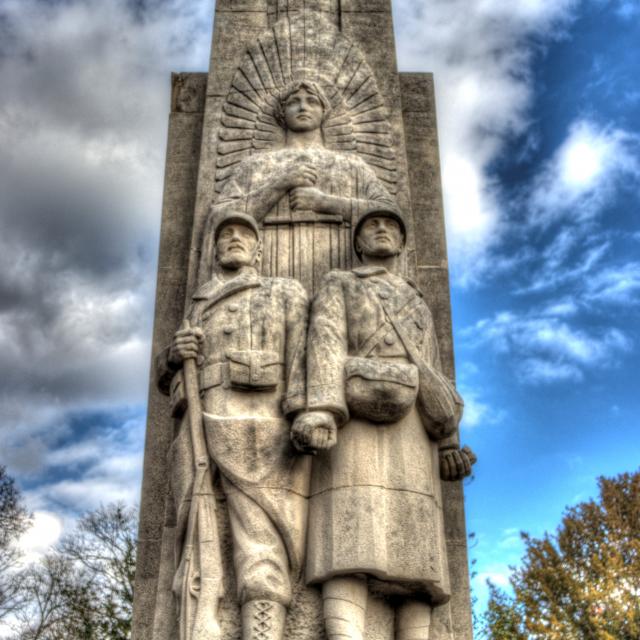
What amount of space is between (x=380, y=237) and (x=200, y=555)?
2.98 metres

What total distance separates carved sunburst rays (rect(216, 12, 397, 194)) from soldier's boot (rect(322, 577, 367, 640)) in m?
4.08

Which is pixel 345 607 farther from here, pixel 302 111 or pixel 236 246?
pixel 302 111

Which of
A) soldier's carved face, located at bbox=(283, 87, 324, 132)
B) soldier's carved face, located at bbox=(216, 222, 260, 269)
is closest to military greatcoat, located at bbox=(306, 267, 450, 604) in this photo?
soldier's carved face, located at bbox=(216, 222, 260, 269)

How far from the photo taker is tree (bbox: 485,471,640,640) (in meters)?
20.5

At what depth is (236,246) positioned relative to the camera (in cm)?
750

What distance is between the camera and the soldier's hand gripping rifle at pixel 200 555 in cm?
602

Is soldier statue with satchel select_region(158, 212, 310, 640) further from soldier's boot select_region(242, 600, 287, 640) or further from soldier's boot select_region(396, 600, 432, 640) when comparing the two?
soldier's boot select_region(396, 600, 432, 640)

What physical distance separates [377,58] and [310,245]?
2678mm

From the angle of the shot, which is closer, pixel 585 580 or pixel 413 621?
pixel 413 621

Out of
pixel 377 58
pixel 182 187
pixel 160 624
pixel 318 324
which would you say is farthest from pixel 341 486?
pixel 377 58

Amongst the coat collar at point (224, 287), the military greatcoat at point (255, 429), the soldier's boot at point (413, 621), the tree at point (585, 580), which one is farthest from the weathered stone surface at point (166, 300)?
the tree at point (585, 580)

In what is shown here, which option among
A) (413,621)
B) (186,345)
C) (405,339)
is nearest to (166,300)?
(186,345)

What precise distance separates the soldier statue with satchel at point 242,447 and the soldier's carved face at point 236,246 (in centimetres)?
19

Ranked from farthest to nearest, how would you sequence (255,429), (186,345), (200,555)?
1. (186,345)
2. (255,429)
3. (200,555)
